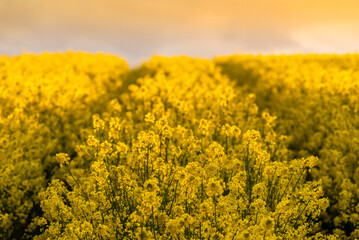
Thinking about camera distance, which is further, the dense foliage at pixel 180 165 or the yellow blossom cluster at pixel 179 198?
the dense foliage at pixel 180 165

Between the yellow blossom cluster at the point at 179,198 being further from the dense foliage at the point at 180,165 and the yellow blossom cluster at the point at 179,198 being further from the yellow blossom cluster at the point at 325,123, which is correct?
the yellow blossom cluster at the point at 325,123

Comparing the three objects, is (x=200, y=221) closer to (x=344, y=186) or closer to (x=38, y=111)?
(x=344, y=186)

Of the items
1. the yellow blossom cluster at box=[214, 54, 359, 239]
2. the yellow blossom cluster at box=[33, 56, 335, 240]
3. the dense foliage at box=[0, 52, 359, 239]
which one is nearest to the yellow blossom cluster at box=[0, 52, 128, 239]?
the dense foliage at box=[0, 52, 359, 239]

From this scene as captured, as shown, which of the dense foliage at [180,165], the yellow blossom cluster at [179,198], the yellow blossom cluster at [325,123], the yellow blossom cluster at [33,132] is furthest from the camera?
the yellow blossom cluster at [325,123]

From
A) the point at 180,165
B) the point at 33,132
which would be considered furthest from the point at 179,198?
the point at 33,132

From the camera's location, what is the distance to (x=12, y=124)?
15102 mm

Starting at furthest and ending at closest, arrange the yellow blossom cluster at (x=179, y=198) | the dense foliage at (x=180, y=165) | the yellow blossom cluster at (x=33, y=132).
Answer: the yellow blossom cluster at (x=33, y=132) → the dense foliage at (x=180, y=165) → the yellow blossom cluster at (x=179, y=198)

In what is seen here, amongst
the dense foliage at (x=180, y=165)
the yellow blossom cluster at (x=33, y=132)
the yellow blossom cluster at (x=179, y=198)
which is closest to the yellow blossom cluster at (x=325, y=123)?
the dense foliage at (x=180, y=165)

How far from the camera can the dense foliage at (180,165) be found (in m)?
7.51

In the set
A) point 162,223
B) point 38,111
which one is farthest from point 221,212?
point 38,111

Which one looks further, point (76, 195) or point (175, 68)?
point (175, 68)

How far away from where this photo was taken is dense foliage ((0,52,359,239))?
24.6 ft

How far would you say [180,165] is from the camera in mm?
10625

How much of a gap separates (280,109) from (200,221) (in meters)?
14.8
